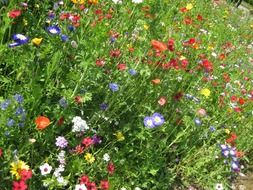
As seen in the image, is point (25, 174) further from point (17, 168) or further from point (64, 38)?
point (64, 38)

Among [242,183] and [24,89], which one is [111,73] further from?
[242,183]

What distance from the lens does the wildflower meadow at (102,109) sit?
2434 mm

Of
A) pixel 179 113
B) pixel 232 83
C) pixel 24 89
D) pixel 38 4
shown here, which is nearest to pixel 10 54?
pixel 24 89

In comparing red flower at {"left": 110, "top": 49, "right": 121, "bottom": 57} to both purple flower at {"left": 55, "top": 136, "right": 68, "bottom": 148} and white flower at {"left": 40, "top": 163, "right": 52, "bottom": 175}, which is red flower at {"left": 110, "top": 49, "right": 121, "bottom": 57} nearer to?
purple flower at {"left": 55, "top": 136, "right": 68, "bottom": 148}

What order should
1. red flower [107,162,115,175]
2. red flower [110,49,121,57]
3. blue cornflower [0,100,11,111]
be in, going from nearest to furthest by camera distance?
1. blue cornflower [0,100,11,111]
2. red flower [107,162,115,175]
3. red flower [110,49,121,57]

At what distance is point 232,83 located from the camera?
4938 mm

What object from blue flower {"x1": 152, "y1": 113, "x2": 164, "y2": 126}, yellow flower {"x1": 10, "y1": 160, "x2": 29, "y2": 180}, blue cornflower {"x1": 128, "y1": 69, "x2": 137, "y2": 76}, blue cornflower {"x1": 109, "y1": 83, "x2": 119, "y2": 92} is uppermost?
blue cornflower {"x1": 128, "y1": 69, "x2": 137, "y2": 76}

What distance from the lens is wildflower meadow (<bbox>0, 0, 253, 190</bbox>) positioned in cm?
Result: 243

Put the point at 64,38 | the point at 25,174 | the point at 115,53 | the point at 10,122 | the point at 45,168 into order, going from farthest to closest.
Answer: the point at 115,53, the point at 64,38, the point at 45,168, the point at 10,122, the point at 25,174

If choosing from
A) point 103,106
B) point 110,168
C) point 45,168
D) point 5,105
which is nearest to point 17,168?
point 45,168

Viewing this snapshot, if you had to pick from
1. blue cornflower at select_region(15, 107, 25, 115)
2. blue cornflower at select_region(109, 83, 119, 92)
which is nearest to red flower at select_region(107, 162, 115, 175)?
blue cornflower at select_region(109, 83, 119, 92)

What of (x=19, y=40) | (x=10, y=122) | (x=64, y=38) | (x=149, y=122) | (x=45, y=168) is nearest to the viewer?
(x=10, y=122)

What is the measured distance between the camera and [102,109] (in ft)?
9.30

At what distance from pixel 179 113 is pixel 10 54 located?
Answer: 65.5 inches
